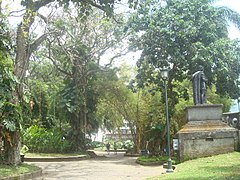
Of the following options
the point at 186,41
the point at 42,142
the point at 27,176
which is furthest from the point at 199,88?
the point at 42,142

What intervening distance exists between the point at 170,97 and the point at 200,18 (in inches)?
204

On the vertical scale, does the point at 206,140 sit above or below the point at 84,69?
below

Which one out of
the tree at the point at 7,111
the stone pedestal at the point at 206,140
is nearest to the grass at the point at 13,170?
the tree at the point at 7,111

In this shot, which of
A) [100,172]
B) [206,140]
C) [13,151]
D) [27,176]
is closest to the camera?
[27,176]

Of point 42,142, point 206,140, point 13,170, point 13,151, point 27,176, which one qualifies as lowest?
point 27,176

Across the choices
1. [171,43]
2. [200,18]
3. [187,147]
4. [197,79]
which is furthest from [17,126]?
[200,18]

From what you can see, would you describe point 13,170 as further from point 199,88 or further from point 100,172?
point 199,88

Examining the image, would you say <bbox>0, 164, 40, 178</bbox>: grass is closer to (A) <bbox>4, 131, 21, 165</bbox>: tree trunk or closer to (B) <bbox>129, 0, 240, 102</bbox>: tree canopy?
(A) <bbox>4, 131, 21, 165</bbox>: tree trunk

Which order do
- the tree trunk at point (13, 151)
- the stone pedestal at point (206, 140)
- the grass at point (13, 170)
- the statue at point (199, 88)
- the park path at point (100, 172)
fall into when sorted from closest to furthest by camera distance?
the grass at point (13, 170) → the park path at point (100, 172) → the tree trunk at point (13, 151) → the stone pedestal at point (206, 140) → the statue at point (199, 88)

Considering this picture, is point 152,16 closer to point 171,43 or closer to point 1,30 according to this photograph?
point 171,43

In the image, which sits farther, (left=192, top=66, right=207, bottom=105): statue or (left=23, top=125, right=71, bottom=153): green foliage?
(left=23, top=125, right=71, bottom=153): green foliage

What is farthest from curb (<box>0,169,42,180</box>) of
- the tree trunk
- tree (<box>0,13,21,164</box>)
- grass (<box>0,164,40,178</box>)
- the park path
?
tree (<box>0,13,21,164</box>)

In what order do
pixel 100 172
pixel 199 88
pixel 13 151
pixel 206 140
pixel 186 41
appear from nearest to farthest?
pixel 13 151
pixel 206 140
pixel 100 172
pixel 199 88
pixel 186 41

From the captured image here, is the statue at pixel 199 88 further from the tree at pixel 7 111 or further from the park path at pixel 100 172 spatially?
the tree at pixel 7 111
